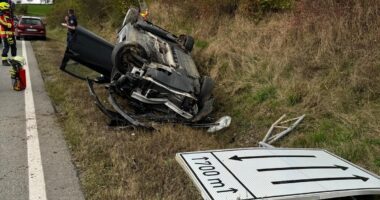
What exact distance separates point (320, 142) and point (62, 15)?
1129 inches

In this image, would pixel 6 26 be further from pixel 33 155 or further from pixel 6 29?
pixel 33 155

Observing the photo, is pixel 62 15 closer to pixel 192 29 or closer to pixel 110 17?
pixel 110 17

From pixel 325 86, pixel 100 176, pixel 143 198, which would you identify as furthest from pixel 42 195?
pixel 325 86

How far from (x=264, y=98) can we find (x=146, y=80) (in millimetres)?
1855

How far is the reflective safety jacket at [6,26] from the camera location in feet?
29.0

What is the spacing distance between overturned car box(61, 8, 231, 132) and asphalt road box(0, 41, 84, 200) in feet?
2.86

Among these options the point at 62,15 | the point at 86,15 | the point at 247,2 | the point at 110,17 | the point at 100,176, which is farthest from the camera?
the point at 62,15

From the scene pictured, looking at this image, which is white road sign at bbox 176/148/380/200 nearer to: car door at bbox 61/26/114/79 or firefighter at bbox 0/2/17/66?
car door at bbox 61/26/114/79

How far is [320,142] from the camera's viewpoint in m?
5.17

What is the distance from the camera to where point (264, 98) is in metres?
6.72

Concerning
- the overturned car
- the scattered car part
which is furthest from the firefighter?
the scattered car part

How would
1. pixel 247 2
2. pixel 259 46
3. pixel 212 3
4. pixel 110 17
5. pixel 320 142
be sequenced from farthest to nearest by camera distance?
pixel 110 17 → pixel 212 3 → pixel 247 2 → pixel 259 46 → pixel 320 142

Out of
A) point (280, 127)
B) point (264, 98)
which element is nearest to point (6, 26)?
point (264, 98)

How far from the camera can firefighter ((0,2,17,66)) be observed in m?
8.78
